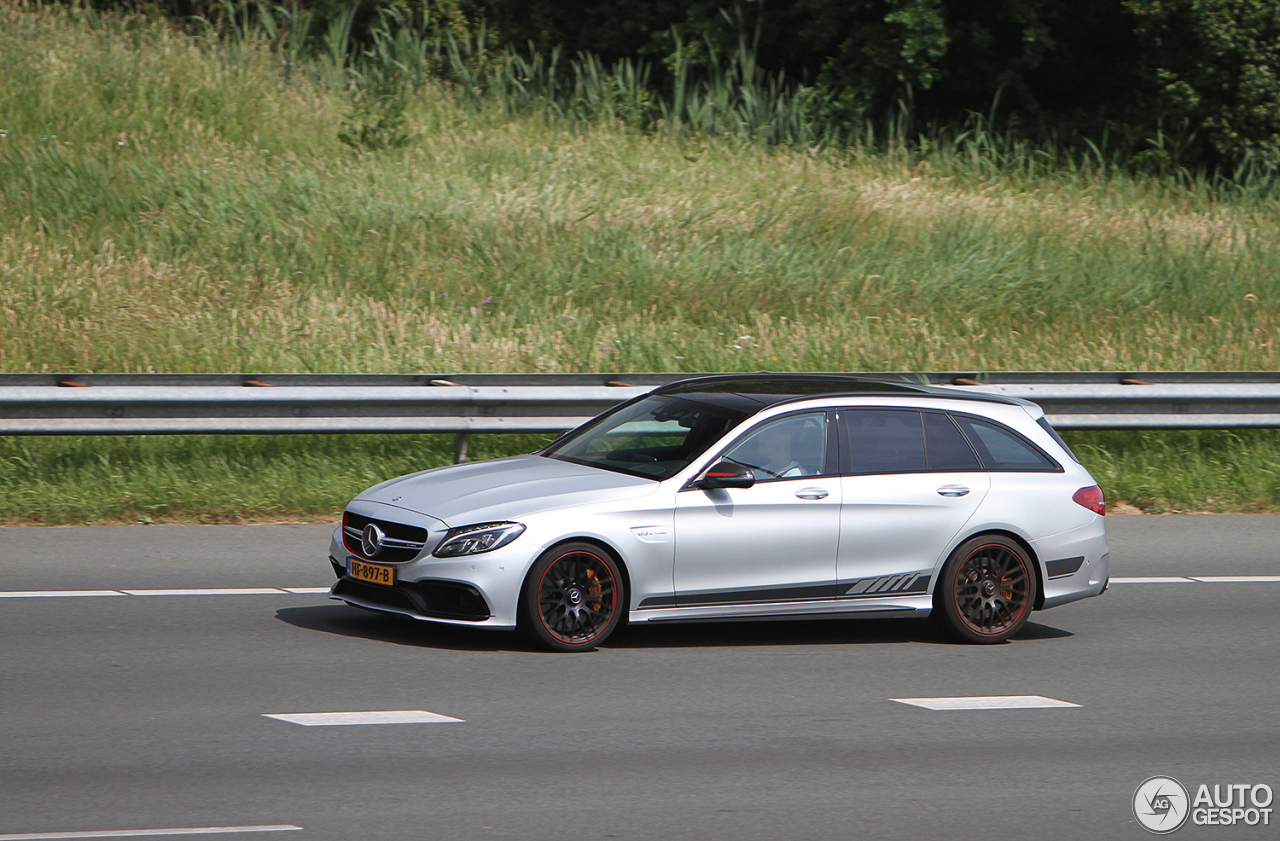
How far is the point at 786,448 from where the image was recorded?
27.4ft

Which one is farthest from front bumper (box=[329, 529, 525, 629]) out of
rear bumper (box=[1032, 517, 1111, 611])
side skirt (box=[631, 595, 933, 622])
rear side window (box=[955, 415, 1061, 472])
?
rear bumper (box=[1032, 517, 1111, 611])

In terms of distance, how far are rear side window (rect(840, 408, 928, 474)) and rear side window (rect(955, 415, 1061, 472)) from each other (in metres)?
0.35

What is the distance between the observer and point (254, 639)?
793cm

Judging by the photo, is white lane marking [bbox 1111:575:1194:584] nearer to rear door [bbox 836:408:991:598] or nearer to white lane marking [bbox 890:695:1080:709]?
rear door [bbox 836:408:991:598]

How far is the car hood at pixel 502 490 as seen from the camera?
25.0 feet

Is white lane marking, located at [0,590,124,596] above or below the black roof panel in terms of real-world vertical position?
below

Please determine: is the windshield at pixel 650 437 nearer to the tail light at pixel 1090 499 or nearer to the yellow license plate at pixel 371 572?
the yellow license plate at pixel 371 572

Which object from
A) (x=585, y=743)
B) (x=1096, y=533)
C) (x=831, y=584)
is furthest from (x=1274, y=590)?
(x=585, y=743)

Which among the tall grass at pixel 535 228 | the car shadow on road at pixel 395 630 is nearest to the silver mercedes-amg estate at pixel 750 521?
the car shadow on road at pixel 395 630

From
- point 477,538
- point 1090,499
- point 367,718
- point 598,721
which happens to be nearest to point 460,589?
point 477,538

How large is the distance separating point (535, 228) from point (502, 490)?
38.4ft

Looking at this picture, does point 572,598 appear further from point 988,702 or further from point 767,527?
point 988,702

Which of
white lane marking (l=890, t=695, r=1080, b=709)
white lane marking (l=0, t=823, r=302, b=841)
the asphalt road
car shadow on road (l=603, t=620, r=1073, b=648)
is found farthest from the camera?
car shadow on road (l=603, t=620, r=1073, b=648)

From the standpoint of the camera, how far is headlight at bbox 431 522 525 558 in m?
7.49
